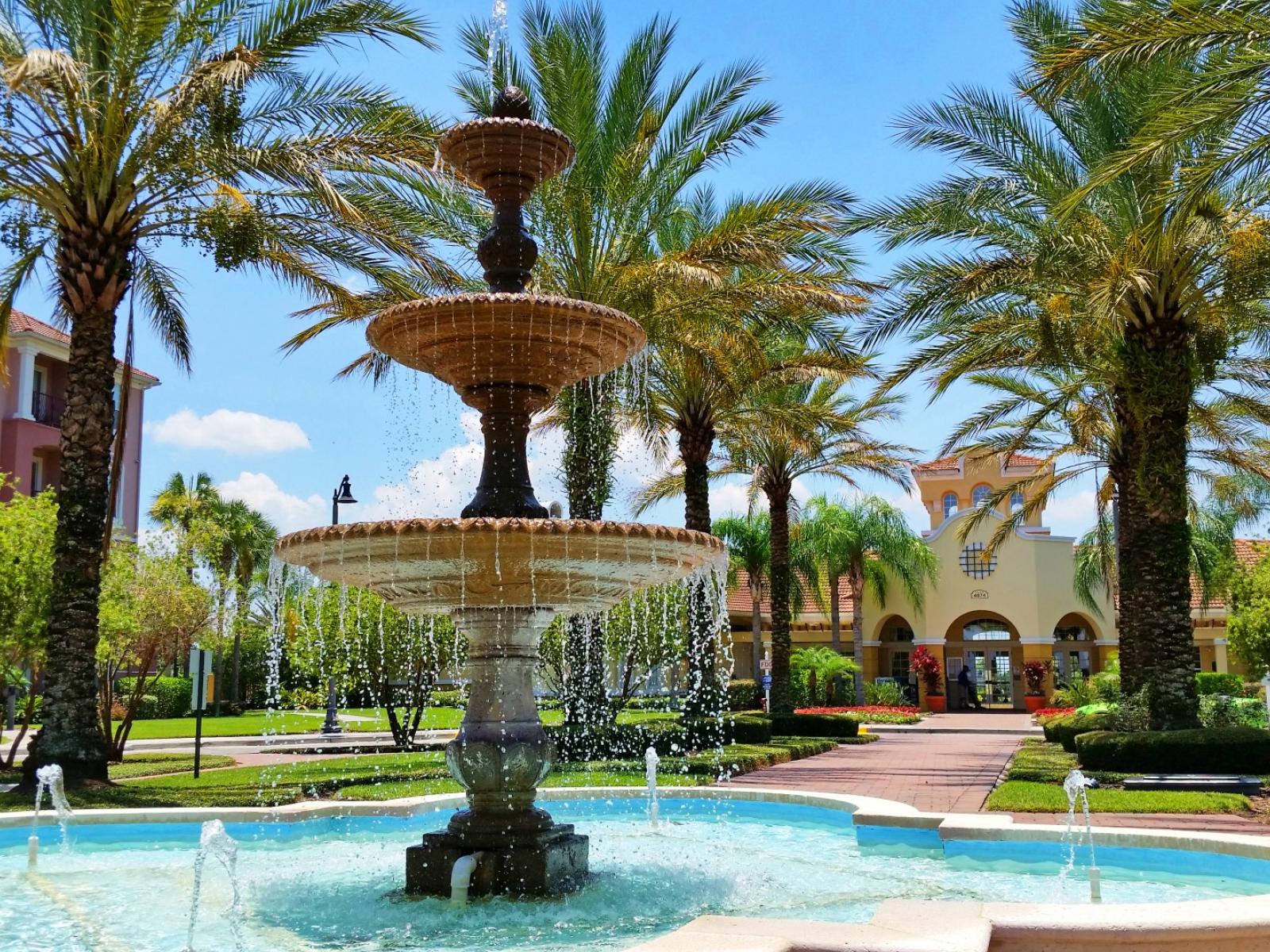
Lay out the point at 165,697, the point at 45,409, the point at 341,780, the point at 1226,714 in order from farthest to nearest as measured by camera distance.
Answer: the point at 165,697 → the point at 45,409 → the point at 1226,714 → the point at 341,780

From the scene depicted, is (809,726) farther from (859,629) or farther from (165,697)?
(165,697)

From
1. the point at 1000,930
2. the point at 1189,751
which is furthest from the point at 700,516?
the point at 1000,930

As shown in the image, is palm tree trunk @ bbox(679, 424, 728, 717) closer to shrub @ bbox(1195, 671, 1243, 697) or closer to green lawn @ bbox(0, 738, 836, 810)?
green lawn @ bbox(0, 738, 836, 810)

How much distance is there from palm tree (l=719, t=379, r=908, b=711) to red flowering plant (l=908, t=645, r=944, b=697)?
36.7ft

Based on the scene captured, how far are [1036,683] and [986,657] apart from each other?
384 centimetres

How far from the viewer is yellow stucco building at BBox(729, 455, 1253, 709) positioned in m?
41.1

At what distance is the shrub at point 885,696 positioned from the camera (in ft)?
134

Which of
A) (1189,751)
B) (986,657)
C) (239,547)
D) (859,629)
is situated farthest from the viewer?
(239,547)

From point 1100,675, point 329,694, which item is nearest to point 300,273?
point 329,694

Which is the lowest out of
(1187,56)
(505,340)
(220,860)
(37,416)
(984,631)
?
A: (220,860)

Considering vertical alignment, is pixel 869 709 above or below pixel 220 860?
below

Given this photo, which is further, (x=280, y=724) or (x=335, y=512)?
(x=280, y=724)

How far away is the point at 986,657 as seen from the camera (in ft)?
144

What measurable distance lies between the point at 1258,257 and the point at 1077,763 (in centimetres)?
693
